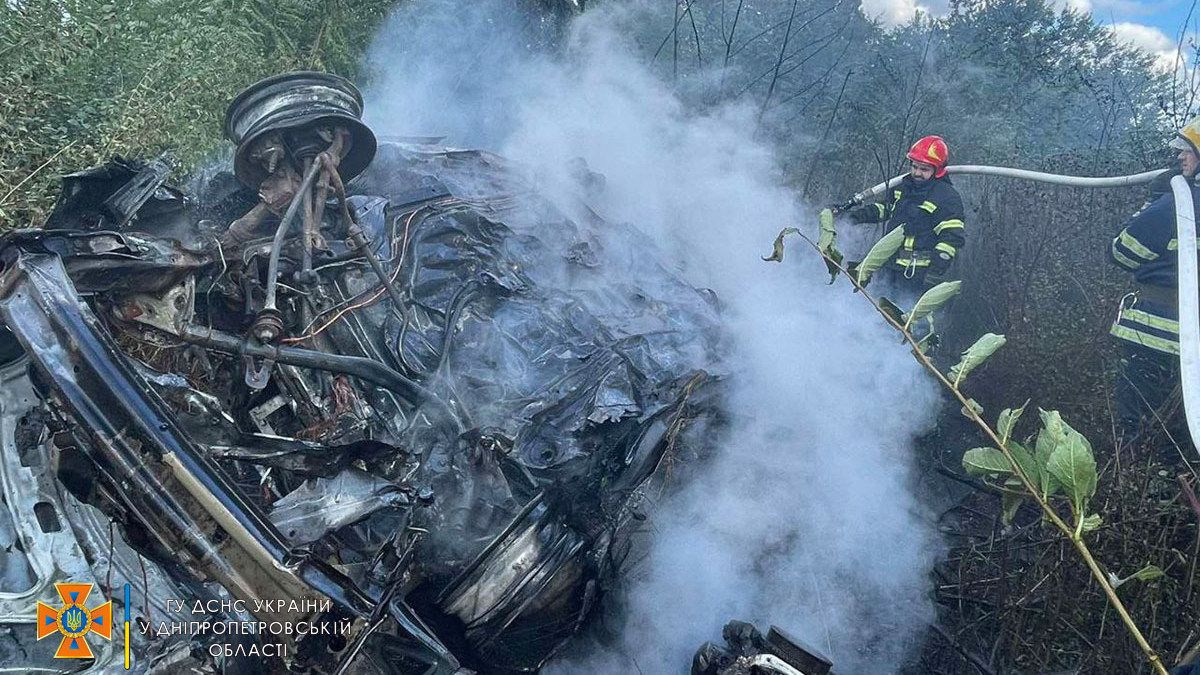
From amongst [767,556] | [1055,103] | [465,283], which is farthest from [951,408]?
[1055,103]

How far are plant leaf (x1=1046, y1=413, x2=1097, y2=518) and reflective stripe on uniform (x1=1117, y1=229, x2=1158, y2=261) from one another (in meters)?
3.26

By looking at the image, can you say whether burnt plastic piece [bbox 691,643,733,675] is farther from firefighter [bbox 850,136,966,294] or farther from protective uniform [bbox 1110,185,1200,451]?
firefighter [bbox 850,136,966,294]

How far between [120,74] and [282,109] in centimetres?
348

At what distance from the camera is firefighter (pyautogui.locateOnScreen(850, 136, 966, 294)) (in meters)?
5.46

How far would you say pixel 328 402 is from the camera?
11.2ft

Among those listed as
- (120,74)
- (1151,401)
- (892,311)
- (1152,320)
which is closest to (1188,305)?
(1152,320)

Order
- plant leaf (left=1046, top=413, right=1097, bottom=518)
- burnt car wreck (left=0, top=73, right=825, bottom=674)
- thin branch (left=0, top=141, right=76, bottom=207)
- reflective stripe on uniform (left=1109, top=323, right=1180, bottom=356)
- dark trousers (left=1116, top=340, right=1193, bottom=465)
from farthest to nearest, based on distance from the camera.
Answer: thin branch (left=0, top=141, right=76, bottom=207), reflective stripe on uniform (left=1109, top=323, right=1180, bottom=356), dark trousers (left=1116, top=340, right=1193, bottom=465), burnt car wreck (left=0, top=73, right=825, bottom=674), plant leaf (left=1046, top=413, right=1097, bottom=518)

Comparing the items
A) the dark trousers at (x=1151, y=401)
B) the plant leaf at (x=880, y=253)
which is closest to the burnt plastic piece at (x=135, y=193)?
the plant leaf at (x=880, y=253)

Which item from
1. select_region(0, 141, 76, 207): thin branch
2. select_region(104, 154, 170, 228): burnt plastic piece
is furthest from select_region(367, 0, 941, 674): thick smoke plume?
select_region(0, 141, 76, 207): thin branch

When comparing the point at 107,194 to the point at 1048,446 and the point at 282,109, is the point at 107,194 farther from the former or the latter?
the point at 1048,446

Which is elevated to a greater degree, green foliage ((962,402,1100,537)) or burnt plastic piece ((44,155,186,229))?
green foliage ((962,402,1100,537))

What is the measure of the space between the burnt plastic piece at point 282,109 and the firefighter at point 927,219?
3.91 m

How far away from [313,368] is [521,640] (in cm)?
147

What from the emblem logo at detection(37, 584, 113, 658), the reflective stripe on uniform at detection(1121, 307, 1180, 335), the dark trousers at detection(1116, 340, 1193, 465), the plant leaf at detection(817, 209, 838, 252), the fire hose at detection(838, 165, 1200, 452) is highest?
the plant leaf at detection(817, 209, 838, 252)
